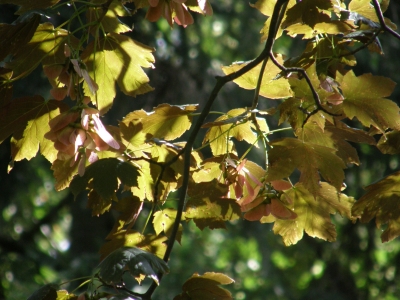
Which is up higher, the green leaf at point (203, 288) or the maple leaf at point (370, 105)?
the maple leaf at point (370, 105)

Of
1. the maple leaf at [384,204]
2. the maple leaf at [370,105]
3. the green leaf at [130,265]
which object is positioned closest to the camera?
the green leaf at [130,265]

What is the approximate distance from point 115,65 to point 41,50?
159 mm

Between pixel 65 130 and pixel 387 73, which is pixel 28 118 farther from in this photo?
pixel 387 73

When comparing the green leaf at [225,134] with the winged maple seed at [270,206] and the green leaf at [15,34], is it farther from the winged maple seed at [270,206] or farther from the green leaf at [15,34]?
the green leaf at [15,34]

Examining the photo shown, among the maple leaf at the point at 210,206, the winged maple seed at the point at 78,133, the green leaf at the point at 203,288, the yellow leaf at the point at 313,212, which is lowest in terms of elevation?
the green leaf at the point at 203,288

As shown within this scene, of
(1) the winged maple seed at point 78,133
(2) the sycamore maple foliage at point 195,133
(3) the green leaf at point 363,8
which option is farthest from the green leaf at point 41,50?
Answer: (3) the green leaf at point 363,8

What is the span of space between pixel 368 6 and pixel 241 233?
12.9 ft

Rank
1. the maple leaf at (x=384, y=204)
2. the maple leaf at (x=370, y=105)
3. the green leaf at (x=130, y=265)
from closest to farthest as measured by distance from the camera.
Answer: the green leaf at (x=130, y=265), the maple leaf at (x=370, y=105), the maple leaf at (x=384, y=204)

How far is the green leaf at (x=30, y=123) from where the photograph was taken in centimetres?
114

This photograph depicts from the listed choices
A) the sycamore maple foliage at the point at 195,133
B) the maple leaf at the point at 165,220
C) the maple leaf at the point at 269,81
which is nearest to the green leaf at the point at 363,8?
the sycamore maple foliage at the point at 195,133

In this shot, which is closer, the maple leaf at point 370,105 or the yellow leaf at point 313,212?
the maple leaf at point 370,105

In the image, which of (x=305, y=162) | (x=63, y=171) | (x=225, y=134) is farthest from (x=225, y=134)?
(x=63, y=171)

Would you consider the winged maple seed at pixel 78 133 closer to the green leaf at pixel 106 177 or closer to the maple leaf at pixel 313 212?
the green leaf at pixel 106 177

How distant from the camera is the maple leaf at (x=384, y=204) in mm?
1183
